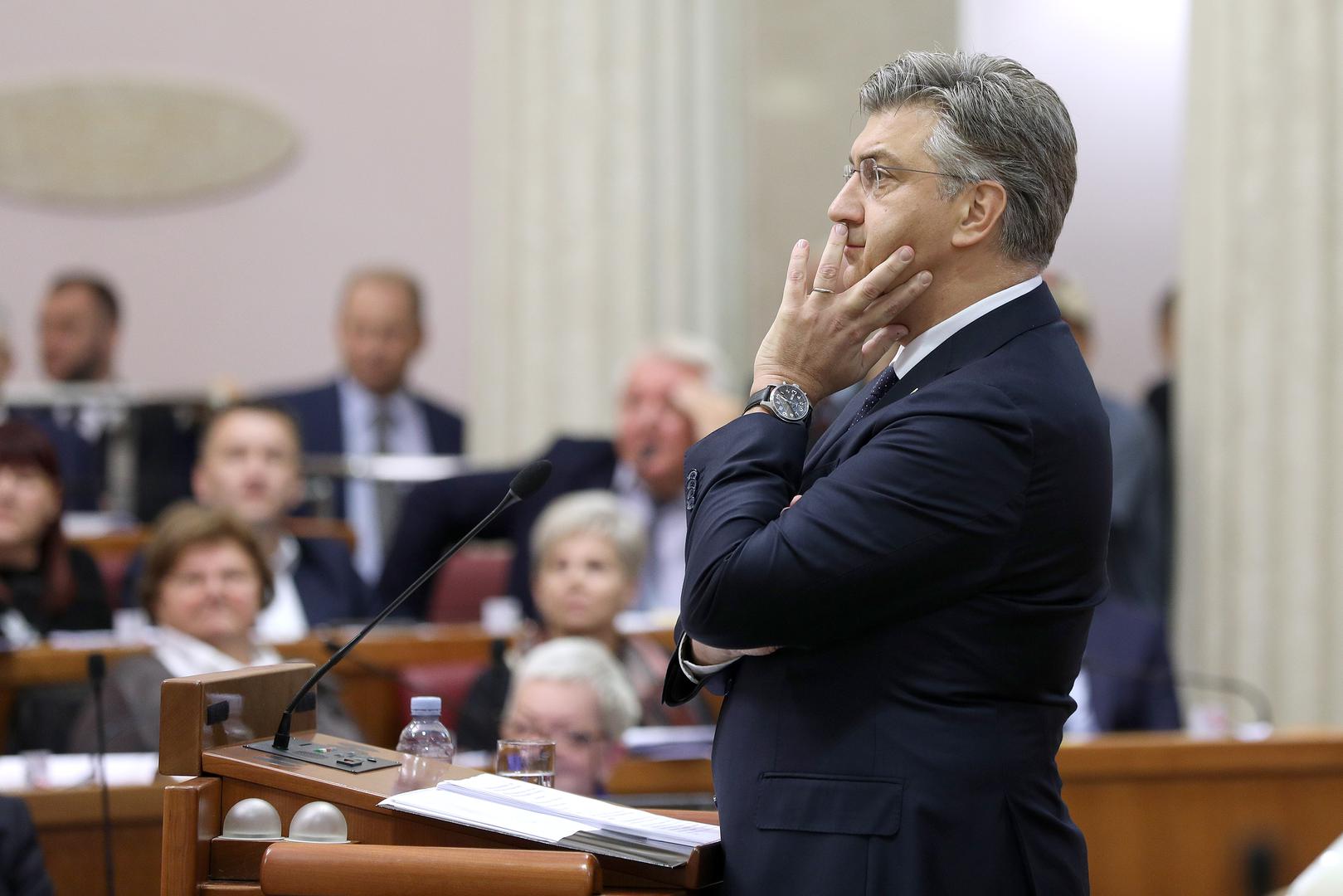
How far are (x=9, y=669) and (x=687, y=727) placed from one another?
1348mm

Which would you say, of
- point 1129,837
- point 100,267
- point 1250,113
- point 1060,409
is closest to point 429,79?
point 100,267

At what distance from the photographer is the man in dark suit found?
1596mm

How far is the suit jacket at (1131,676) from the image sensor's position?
407 cm

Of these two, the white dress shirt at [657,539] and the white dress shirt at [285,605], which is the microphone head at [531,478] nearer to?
the white dress shirt at [285,605]

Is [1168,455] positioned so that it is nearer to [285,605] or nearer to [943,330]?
[285,605]

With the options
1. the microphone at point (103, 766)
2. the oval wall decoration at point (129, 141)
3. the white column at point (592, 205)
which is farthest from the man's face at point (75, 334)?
the microphone at point (103, 766)

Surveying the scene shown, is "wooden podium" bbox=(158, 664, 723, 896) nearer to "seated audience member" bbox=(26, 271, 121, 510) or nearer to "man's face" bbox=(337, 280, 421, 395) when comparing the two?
"man's face" bbox=(337, 280, 421, 395)

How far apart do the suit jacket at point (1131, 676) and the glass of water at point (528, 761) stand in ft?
7.85

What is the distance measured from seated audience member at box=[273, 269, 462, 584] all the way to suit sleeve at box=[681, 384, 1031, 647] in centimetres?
411

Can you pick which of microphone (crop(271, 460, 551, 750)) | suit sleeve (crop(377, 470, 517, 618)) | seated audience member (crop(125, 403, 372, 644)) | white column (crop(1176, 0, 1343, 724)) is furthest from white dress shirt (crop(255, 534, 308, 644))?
white column (crop(1176, 0, 1343, 724))

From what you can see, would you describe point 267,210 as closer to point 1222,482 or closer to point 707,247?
A: point 707,247

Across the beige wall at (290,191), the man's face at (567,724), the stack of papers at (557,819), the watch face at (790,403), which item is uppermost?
the beige wall at (290,191)

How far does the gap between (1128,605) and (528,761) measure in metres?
2.88

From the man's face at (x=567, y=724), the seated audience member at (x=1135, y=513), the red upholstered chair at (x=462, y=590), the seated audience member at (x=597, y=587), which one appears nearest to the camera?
the man's face at (x=567, y=724)
